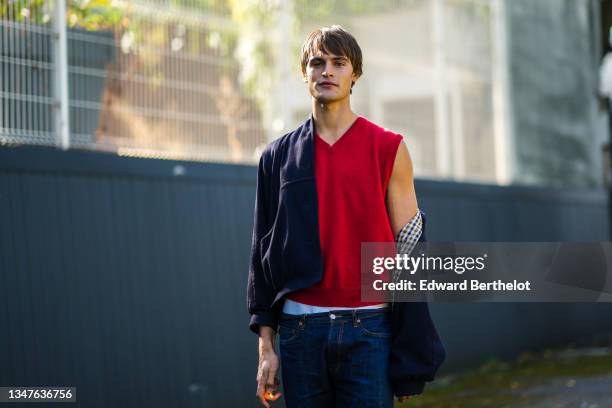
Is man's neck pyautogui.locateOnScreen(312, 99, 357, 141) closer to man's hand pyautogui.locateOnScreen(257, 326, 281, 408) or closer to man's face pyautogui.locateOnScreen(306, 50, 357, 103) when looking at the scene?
man's face pyautogui.locateOnScreen(306, 50, 357, 103)

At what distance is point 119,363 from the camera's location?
7012mm

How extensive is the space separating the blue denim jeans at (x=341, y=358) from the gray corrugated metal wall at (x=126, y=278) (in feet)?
10.3

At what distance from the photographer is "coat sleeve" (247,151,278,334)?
367 centimetres

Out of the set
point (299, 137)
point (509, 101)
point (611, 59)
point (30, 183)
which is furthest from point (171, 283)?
point (611, 59)

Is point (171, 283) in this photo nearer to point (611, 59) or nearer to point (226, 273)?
point (226, 273)

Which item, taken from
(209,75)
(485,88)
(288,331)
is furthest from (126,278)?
(485,88)

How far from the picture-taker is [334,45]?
3.64 meters

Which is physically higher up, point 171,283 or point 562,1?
point 562,1

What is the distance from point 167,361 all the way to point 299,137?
156 inches

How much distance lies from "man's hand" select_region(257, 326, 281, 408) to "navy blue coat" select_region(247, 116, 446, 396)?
1.5 inches

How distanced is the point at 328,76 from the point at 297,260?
593mm

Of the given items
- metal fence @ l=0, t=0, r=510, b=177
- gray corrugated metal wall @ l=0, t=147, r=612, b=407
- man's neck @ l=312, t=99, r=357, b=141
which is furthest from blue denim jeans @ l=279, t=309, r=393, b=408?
metal fence @ l=0, t=0, r=510, b=177

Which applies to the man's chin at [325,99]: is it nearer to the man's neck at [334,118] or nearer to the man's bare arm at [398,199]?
the man's neck at [334,118]

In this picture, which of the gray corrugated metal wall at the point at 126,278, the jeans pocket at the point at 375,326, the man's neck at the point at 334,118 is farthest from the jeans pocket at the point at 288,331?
the gray corrugated metal wall at the point at 126,278
